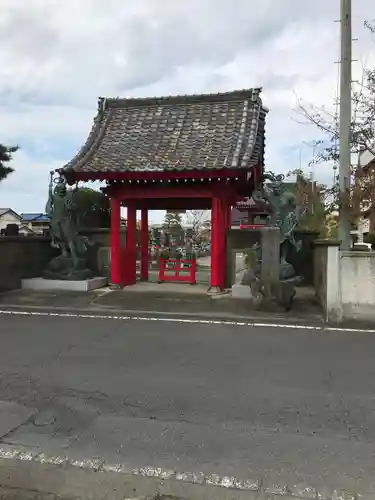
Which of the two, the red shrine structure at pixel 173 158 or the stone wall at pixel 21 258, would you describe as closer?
the red shrine structure at pixel 173 158

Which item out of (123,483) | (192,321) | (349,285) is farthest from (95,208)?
(123,483)

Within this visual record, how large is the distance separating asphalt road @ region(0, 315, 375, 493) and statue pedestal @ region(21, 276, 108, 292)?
182 inches

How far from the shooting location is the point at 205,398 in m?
4.86

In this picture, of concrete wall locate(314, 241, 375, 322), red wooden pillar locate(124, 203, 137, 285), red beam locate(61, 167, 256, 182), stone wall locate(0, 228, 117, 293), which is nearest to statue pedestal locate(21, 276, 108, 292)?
stone wall locate(0, 228, 117, 293)

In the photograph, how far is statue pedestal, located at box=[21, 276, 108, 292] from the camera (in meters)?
12.8

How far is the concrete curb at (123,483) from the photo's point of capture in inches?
121

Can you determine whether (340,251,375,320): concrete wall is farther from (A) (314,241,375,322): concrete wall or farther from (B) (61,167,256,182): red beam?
(B) (61,167,256,182): red beam

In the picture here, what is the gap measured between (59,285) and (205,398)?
8921mm

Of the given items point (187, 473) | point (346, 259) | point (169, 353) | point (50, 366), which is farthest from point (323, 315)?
point (187, 473)

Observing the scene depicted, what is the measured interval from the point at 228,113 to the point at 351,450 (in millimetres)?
11756

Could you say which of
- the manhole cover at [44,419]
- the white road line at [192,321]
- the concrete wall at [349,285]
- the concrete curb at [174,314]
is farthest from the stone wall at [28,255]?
the manhole cover at [44,419]

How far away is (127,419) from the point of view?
427 centimetres

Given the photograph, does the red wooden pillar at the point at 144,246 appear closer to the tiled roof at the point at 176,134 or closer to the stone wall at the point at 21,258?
the tiled roof at the point at 176,134

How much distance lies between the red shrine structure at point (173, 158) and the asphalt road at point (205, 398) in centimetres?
508
